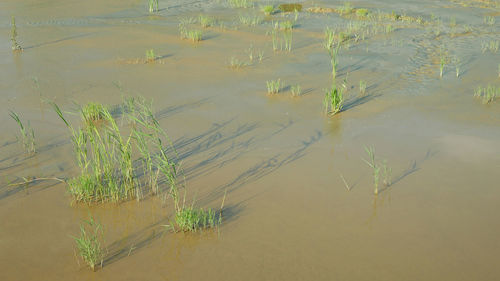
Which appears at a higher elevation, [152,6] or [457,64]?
[152,6]

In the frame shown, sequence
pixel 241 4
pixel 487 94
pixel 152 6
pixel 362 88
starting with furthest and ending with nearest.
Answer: pixel 241 4
pixel 152 6
pixel 362 88
pixel 487 94

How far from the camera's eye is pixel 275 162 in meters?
5.16

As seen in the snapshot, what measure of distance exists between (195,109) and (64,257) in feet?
11.3

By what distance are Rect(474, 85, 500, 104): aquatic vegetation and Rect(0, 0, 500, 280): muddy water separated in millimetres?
237

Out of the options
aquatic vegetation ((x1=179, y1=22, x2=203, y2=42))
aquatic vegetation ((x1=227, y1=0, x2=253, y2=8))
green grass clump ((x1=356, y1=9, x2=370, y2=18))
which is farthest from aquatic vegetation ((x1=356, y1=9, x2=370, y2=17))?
aquatic vegetation ((x1=179, y1=22, x2=203, y2=42))

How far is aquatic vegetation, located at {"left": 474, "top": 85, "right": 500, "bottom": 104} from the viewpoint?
717 cm

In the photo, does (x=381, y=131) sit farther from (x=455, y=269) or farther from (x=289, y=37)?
(x=289, y=37)

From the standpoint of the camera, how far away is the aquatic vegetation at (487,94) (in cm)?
717

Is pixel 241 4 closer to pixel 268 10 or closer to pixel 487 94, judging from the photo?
pixel 268 10

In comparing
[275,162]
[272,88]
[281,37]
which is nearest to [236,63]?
[272,88]

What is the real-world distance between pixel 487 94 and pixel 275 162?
401cm

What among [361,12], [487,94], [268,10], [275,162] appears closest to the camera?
[275,162]

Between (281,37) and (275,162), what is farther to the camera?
(281,37)

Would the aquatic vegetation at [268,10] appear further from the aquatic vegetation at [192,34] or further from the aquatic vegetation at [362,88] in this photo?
the aquatic vegetation at [362,88]
